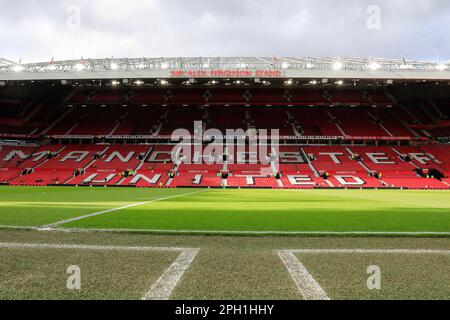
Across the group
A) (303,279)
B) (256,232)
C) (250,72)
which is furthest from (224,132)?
(303,279)

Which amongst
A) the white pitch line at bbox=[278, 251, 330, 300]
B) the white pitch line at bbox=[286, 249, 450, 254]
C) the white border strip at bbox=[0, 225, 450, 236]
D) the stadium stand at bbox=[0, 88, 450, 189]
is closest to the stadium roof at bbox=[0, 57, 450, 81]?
the stadium stand at bbox=[0, 88, 450, 189]

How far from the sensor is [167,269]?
383 centimetres

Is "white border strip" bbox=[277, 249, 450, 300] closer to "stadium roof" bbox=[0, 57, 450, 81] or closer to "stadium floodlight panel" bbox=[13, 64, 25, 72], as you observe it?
"stadium roof" bbox=[0, 57, 450, 81]

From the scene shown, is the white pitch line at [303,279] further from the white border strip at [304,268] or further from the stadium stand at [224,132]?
the stadium stand at [224,132]

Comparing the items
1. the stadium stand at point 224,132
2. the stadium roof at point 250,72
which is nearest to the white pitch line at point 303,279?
the stadium stand at point 224,132

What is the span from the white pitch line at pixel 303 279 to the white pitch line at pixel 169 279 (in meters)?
1.25

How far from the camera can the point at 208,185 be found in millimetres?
36406

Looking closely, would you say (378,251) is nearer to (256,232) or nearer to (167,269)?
(256,232)

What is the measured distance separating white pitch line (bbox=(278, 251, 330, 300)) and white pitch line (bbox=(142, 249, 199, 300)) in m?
1.25

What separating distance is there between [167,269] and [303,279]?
156 centimetres

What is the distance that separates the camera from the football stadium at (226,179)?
3623 millimetres
